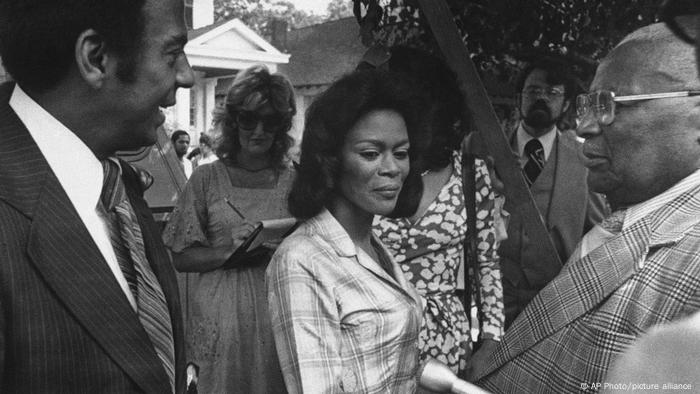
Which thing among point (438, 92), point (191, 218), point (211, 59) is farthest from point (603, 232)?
point (211, 59)

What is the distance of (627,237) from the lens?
177 centimetres

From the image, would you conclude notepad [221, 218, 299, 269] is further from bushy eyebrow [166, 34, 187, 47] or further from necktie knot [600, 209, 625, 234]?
bushy eyebrow [166, 34, 187, 47]

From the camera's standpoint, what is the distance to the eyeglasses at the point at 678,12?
127 cm

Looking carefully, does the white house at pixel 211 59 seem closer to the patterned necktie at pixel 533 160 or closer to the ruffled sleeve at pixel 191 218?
the ruffled sleeve at pixel 191 218

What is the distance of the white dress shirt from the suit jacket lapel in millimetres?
26

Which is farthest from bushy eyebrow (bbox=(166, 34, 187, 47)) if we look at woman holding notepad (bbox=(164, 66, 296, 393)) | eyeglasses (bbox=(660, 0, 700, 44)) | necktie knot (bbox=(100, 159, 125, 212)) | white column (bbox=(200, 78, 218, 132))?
white column (bbox=(200, 78, 218, 132))

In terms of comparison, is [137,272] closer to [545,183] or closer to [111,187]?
[111,187]

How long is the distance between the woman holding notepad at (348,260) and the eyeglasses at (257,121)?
4.18 feet

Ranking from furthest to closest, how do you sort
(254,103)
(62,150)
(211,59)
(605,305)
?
1. (211,59)
2. (254,103)
3. (605,305)
4. (62,150)

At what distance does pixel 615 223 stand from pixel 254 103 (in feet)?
7.39

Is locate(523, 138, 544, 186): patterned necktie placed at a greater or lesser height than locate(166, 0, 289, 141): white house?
greater

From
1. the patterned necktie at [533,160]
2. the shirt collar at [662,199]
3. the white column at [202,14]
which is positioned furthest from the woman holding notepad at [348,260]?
the white column at [202,14]

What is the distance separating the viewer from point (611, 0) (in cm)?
348

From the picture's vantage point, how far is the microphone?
51.0 inches
